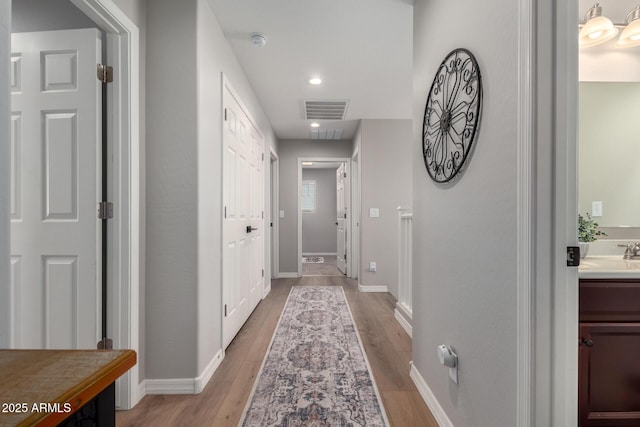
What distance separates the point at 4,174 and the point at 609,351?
2.06 m

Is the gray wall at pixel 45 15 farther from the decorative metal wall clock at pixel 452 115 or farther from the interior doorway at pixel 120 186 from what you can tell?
the decorative metal wall clock at pixel 452 115

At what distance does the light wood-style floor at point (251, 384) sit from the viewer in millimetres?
1553

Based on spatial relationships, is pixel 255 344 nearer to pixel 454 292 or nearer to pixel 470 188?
pixel 454 292

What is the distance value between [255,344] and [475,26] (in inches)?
96.7

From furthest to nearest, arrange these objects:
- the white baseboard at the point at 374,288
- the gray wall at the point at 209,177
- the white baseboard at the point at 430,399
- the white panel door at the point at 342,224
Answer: the white panel door at the point at 342,224, the white baseboard at the point at 374,288, the gray wall at the point at 209,177, the white baseboard at the point at 430,399

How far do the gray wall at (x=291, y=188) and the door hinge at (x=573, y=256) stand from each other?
4485mm

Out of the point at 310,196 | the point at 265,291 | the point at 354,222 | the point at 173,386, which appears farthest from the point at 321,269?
the point at 173,386

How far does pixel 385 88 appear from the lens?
10.9ft

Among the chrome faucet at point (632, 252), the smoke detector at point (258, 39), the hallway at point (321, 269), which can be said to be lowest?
the hallway at point (321, 269)

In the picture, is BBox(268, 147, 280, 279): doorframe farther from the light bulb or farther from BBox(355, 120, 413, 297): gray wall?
the light bulb

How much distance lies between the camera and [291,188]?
5297 millimetres

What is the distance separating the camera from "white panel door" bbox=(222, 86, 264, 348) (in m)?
2.41

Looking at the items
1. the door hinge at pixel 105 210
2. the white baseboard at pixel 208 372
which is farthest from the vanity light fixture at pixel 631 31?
the white baseboard at pixel 208 372

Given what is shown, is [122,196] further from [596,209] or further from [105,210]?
[596,209]
